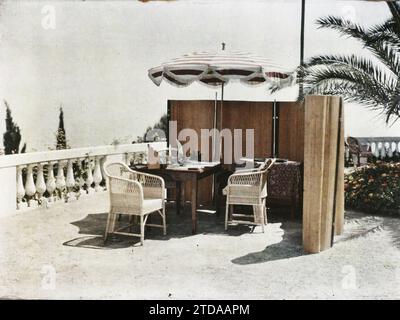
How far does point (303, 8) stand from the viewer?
12570 mm

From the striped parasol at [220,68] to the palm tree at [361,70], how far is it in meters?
1.13

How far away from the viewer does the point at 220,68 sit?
22.1ft

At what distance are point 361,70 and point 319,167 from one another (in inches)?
145

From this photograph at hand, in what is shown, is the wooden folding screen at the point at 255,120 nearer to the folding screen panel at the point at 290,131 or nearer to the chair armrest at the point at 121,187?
the folding screen panel at the point at 290,131

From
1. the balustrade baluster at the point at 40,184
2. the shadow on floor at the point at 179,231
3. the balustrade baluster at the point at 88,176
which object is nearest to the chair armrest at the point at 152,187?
the shadow on floor at the point at 179,231

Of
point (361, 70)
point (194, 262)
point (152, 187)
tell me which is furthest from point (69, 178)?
point (361, 70)

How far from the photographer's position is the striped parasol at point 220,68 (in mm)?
6793

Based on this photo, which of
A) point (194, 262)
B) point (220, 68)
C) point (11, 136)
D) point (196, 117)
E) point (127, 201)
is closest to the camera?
point (194, 262)

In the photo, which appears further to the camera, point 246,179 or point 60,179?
point 60,179

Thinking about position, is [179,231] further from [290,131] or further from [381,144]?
[381,144]

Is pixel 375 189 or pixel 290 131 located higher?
pixel 290 131

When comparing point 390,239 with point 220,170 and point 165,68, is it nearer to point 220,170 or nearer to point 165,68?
point 220,170

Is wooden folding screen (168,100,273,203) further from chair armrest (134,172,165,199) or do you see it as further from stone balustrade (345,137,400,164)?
stone balustrade (345,137,400,164)
